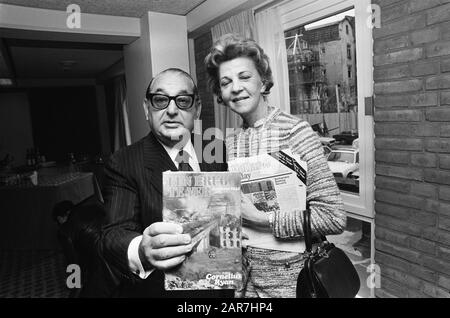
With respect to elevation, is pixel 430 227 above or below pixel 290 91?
below

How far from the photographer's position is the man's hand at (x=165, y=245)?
60 cm

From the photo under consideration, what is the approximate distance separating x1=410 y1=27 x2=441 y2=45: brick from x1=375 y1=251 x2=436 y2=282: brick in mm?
855

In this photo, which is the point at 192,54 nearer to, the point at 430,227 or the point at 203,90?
the point at 203,90

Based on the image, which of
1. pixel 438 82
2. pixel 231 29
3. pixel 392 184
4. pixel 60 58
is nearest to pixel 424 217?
pixel 392 184

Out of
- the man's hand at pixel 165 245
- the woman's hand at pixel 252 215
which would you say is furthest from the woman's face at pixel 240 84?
the man's hand at pixel 165 245

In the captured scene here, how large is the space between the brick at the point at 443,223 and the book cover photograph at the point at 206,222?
0.91 m

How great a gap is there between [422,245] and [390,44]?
784 mm

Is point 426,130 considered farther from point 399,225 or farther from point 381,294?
point 381,294

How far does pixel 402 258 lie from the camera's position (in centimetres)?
138

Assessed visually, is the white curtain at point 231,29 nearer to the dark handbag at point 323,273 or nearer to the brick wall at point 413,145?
the brick wall at point 413,145

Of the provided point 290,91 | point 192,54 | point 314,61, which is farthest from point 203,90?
point 314,61
